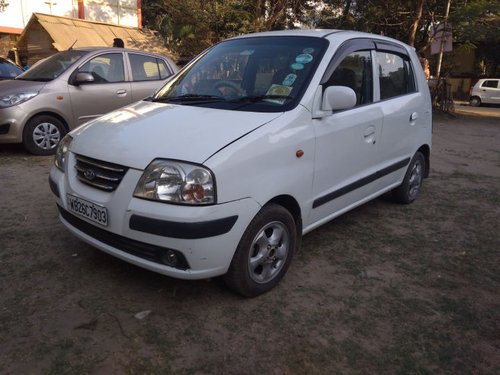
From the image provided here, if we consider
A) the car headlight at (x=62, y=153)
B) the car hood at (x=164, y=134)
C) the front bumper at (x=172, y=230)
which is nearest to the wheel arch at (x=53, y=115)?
the car headlight at (x=62, y=153)

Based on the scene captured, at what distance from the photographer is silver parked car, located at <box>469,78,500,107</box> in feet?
75.5

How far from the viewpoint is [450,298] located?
3.02 metres

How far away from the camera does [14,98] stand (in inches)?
239

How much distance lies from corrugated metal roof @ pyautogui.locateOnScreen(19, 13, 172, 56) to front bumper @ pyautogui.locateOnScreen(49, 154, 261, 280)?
1314 cm

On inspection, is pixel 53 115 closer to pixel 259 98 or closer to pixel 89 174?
pixel 89 174

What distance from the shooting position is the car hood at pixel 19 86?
6.12m

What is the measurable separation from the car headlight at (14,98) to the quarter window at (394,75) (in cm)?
478

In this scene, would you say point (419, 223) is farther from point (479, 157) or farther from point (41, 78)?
point (41, 78)

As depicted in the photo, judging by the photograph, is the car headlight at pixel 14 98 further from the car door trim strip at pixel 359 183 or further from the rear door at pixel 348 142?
the car door trim strip at pixel 359 183

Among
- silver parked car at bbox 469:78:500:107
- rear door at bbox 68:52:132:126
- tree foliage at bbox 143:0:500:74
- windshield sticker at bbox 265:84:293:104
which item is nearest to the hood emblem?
windshield sticker at bbox 265:84:293:104

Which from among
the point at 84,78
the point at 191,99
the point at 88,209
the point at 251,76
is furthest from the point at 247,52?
the point at 84,78

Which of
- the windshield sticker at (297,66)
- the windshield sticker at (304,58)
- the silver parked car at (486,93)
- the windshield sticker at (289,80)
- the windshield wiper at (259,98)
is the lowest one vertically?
the silver parked car at (486,93)

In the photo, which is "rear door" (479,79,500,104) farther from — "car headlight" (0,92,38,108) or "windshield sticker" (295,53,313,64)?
"windshield sticker" (295,53,313,64)

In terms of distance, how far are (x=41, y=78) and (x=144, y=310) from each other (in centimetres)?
513
